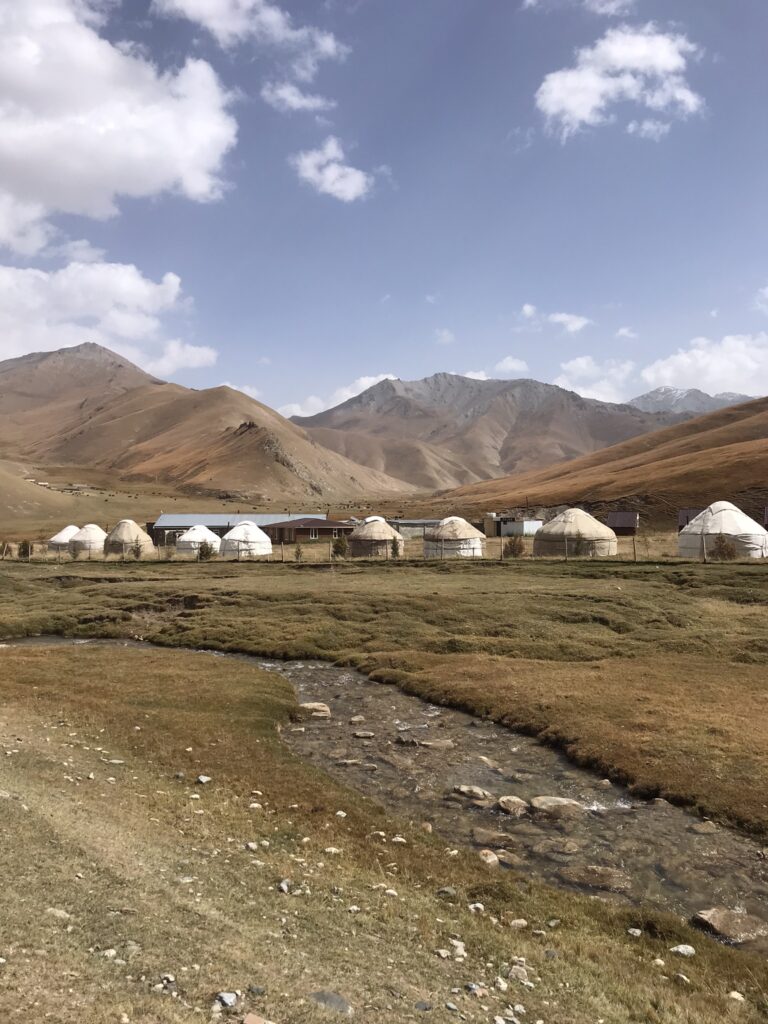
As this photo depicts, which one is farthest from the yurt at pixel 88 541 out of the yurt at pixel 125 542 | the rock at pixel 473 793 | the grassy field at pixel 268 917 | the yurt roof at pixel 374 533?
the rock at pixel 473 793

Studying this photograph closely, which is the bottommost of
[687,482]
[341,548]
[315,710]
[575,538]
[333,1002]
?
[315,710]

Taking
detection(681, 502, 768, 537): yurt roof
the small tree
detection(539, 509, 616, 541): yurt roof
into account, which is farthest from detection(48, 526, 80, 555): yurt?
detection(681, 502, 768, 537): yurt roof

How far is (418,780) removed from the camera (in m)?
16.1

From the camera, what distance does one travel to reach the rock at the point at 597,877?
1136 centimetres

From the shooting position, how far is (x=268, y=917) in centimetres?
873

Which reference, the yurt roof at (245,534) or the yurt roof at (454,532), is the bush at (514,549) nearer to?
the yurt roof at (454,532)

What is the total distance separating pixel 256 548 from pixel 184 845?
2676 inches

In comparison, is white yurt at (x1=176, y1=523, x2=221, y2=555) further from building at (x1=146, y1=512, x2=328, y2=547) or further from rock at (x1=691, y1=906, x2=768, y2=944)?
rock at (x1=691, y1=906, x2=768, y2=944)

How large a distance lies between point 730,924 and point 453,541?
58.0 metres

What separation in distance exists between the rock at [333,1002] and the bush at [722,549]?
53.2 meters

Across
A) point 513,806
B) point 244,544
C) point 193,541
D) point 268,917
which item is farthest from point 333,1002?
point 193,541

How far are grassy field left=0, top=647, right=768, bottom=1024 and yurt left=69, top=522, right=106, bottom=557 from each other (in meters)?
75.5

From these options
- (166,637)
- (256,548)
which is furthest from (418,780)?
(256,548)

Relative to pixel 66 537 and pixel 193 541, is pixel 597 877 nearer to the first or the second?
pixel 193 541
